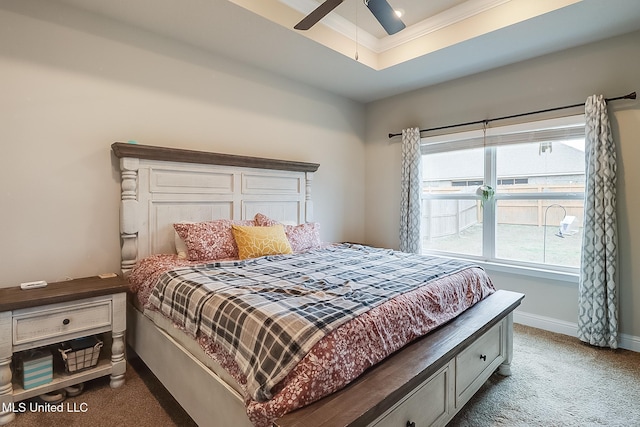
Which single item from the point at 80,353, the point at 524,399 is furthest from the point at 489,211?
the point at 80,353

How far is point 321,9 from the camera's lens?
6.23 feet

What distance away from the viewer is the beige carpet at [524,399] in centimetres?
179

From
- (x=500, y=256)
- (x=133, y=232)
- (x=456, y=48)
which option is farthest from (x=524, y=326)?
(x=133, y=232)

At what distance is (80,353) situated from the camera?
2.01 m

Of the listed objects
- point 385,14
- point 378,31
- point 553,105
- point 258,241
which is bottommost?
point 258,241

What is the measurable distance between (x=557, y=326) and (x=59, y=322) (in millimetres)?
3928

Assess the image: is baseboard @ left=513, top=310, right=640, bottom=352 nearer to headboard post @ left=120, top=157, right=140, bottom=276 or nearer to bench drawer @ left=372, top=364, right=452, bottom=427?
bench drawer @ left=372, top=364, right=452, bottom=427

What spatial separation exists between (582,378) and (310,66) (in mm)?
3410

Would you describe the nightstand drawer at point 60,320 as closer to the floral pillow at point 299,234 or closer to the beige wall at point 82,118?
the beige wall at point 82,118

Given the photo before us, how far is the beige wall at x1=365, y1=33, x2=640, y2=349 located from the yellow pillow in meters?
1.99

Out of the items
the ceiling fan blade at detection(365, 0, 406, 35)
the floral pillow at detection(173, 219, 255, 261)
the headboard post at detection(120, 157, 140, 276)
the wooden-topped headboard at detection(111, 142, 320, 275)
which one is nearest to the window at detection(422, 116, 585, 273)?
the wooden-topped headboard at detection(111, 142, 320, 275)

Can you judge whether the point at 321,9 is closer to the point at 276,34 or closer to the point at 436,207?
the point at 276,34

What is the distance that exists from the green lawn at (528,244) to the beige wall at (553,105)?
23 cm

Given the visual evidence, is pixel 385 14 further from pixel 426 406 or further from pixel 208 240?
pixel 426 406
